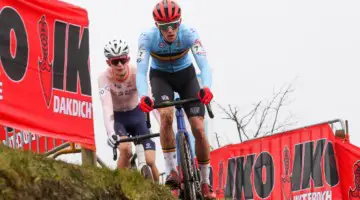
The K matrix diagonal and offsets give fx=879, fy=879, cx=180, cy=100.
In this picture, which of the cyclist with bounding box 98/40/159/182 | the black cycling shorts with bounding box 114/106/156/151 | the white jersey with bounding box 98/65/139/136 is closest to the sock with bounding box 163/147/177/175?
the cyclist with bounding box 98/40/159/182

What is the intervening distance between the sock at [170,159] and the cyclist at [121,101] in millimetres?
1352

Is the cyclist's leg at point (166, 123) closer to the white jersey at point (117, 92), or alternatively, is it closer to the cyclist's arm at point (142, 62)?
the cyclist's arm at point (142, 62)

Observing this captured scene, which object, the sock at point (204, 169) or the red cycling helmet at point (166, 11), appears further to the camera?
the sock at point (204, 169)

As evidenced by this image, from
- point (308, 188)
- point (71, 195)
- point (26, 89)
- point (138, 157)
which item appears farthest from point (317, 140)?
point (71, 195)

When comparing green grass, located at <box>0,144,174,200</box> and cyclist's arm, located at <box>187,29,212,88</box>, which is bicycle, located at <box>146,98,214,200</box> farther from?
green grass, located at <box>0,144,174,200</box>

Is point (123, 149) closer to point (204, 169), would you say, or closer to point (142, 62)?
point (204, 169)

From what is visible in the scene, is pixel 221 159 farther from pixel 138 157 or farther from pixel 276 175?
pixel 138 157

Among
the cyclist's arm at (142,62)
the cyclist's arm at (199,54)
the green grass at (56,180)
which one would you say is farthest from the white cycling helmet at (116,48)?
the green grass at (56,180)

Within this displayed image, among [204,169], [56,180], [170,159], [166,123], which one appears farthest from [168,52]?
[56,180]

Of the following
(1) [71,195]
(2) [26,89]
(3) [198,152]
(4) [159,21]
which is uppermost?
(4) [159,21]

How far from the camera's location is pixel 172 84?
1073 centimetres

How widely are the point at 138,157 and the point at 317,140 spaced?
12.0 ft

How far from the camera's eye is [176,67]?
10719 millimetres

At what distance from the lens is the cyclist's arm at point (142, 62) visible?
10.3 metres
